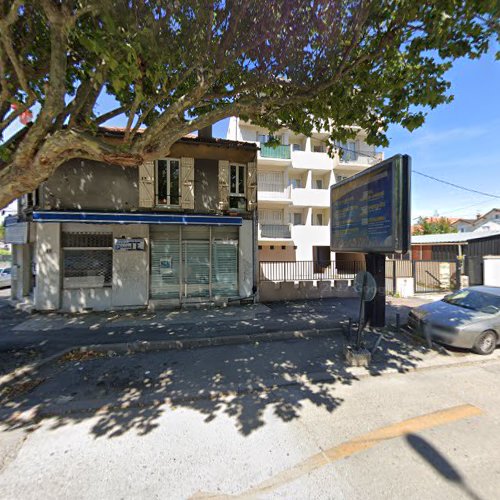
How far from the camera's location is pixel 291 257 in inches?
749

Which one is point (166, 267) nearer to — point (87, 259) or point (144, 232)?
point (144, 232)

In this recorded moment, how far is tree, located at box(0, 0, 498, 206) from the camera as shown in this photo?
3.88 meters

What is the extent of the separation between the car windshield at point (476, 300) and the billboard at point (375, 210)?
313 cm

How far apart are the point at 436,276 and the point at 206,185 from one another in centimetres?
1210

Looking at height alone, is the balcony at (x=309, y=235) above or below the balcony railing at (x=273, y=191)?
below

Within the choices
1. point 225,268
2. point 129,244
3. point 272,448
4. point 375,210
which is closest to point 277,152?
point 225,268

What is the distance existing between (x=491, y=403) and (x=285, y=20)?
23.2 feet

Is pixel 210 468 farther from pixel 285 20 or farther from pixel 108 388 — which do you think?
pixel 285 20

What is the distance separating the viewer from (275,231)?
17953mm

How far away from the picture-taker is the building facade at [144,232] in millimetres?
8602

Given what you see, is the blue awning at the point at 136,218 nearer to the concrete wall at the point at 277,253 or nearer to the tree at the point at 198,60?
the tree at the point at 198,60

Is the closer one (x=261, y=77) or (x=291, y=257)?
→ (x=261, y=77)

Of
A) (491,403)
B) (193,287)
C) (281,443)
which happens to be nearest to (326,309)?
(193,287)

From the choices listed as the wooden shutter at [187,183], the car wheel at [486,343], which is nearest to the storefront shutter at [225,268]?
the wooden shutter at [187,183]
